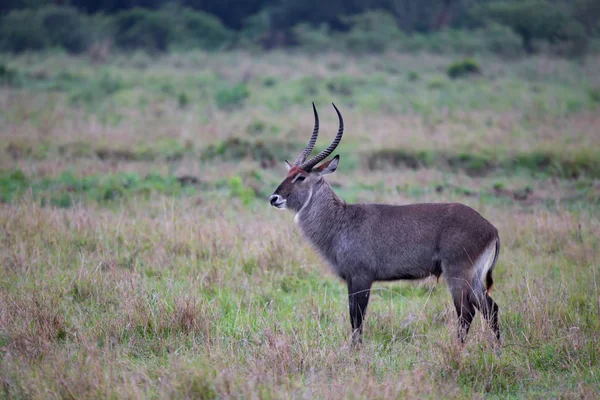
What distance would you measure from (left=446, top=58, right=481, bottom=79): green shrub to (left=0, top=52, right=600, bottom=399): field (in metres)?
2.15

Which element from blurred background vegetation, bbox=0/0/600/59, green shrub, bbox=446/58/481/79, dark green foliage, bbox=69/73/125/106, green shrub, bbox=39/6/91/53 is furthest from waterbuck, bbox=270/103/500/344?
green shrub, bbox=39/6/91/53

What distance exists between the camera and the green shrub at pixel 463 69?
17906 mm

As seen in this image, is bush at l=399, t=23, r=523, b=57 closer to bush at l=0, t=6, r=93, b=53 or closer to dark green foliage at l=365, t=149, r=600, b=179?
bush at l=0, t=6, r=93, b=53

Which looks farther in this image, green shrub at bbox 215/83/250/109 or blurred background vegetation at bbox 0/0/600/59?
blurred background vegetation at bbox 0/0/600/59

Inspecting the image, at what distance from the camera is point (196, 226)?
6.94 m

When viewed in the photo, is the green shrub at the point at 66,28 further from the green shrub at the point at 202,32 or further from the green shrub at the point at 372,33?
the green shrub at the point at 372,33

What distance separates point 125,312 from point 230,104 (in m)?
10.7

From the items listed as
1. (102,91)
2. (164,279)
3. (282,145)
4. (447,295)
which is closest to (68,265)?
(164,279)

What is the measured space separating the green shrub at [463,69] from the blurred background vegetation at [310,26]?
13.8 ft

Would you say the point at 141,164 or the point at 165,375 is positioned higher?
the point at 165,375

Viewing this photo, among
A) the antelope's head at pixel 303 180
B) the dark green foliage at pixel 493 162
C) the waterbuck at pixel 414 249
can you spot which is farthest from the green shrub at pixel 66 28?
the waterbuck at pixel 414 249

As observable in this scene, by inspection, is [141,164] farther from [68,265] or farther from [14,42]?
[14,42]

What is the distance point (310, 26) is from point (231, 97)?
12.8m

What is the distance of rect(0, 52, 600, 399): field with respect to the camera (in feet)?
13.8
